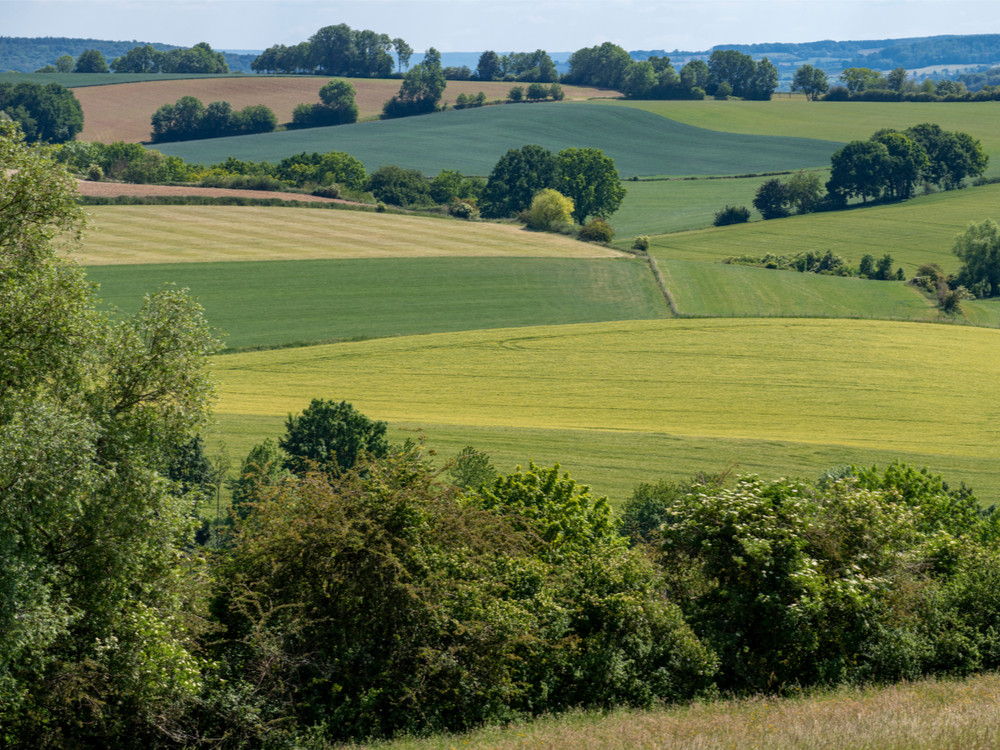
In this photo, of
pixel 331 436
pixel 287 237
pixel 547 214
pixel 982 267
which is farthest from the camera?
pixel 547 214

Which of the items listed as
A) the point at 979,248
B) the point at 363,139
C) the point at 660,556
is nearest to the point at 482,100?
the point at 363,139

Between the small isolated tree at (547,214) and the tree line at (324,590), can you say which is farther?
the small isolated tree at (547,214)

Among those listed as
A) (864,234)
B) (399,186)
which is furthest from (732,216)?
(399,186)

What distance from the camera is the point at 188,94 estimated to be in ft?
583

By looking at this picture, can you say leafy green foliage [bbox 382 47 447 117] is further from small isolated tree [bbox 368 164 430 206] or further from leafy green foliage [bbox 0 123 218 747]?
leafy green foliage [bbox 0 123 218 747]

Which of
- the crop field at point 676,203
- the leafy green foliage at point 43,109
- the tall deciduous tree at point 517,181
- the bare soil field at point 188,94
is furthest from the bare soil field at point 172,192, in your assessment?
the bare soil field at point 188,94

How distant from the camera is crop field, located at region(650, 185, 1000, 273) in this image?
108062 mm

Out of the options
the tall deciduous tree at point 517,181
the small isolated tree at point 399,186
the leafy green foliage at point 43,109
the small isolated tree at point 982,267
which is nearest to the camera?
the small isolated tree at point 982,267

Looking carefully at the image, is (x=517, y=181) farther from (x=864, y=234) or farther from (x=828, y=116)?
(x=828, y=116)

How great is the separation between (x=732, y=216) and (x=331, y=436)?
92839 mm

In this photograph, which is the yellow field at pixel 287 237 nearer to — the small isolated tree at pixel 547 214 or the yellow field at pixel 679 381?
the small isolated tree at pixel 547 214

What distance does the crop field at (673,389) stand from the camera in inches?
1967

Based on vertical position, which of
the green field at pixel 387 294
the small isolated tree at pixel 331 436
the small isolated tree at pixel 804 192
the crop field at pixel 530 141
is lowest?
the small isolated tree at pixel 331 436

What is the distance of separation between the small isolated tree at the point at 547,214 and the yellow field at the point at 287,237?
440 cm
